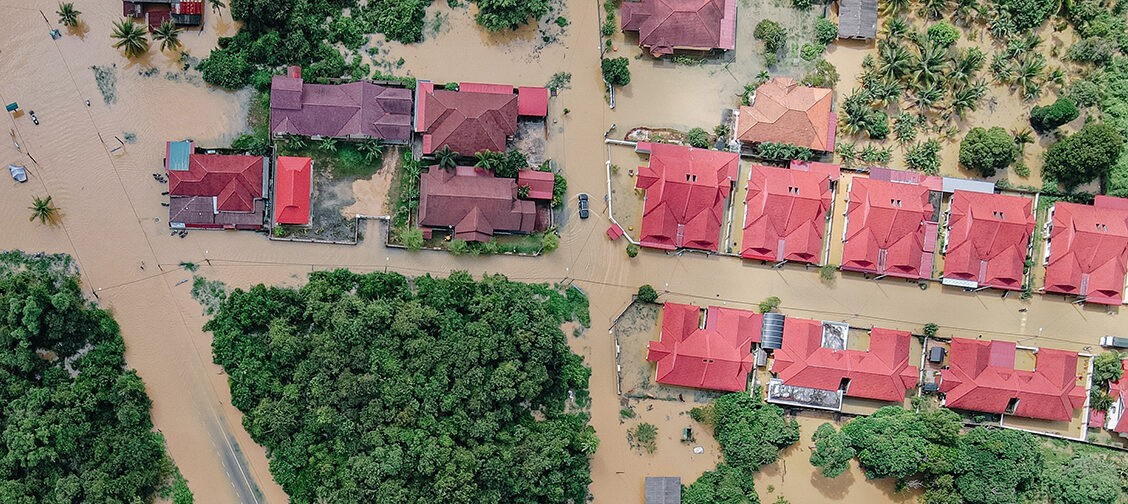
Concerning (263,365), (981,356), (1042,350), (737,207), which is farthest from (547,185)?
(1042,350)

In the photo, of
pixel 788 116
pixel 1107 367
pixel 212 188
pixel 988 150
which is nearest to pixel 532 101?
pixel 788 116

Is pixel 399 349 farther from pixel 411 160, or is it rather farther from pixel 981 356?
pixel 981 356

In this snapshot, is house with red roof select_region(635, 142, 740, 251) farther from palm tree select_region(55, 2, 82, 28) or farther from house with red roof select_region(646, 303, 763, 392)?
palm tree select_region(55, 2, 82, 28)

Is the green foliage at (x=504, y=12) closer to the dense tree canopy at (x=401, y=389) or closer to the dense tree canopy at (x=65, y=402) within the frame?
the dense tree canopy at (x=401, y=389)

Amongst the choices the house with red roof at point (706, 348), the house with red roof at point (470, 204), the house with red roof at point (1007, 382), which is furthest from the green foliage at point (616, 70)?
the house with red roof at point (1007, 382)

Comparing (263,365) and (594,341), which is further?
(594,341)

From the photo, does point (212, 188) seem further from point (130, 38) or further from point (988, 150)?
point (988, 150)
